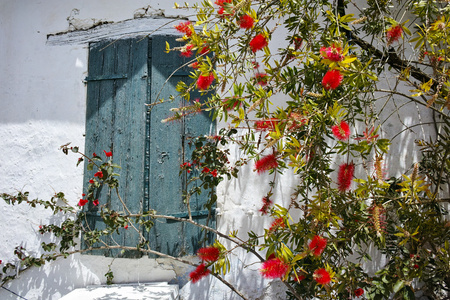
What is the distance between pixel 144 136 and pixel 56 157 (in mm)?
737

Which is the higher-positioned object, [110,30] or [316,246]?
[110,30]

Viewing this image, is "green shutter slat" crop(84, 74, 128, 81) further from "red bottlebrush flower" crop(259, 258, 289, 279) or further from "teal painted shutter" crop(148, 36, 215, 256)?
"red bottlebrush flower" crop(259, 258, 289, 279)

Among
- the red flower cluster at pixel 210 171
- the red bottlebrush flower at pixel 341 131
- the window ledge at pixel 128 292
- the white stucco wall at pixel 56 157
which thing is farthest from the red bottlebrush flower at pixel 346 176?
the window ledge at pixel 128 292

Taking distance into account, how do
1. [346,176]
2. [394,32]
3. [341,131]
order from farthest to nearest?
1. [394,32]
2. [346,176]
3. [341,131]

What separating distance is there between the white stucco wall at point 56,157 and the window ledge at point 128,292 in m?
0.08

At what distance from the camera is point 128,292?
2.83 meters

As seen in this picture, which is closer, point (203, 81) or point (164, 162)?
point (203, 81)

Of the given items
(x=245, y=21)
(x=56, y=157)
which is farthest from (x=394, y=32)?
(x=56, y=157)

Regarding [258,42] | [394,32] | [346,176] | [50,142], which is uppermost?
[394,32]

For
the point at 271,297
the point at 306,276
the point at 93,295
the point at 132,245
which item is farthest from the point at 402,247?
the point at 93,295

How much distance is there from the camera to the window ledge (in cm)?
275

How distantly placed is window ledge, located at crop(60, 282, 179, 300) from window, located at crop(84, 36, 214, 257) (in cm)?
24

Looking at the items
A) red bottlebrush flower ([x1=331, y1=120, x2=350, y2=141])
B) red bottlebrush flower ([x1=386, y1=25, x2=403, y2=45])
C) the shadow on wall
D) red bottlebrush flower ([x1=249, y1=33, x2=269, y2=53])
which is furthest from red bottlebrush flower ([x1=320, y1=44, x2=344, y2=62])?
the shadow on wall

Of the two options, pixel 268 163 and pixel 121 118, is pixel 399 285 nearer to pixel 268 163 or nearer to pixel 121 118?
pixel 268 163
